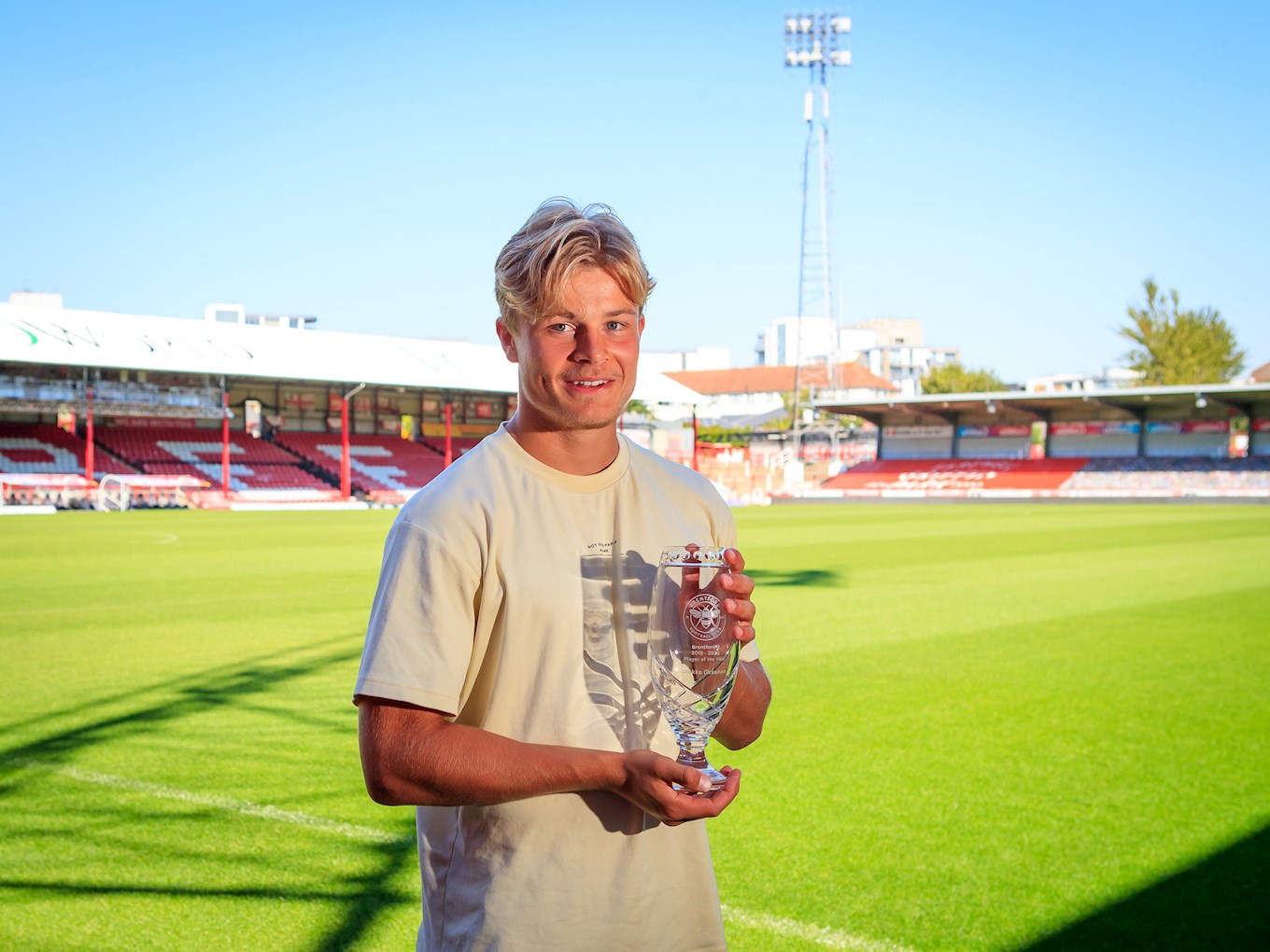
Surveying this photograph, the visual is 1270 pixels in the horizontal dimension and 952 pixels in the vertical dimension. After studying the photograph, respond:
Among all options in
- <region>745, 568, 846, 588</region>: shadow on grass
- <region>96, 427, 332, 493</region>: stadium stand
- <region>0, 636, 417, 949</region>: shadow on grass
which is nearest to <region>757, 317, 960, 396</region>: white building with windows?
<region>96, 427, 332, 493</region>: stadium stand

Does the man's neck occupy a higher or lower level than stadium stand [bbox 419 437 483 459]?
higher

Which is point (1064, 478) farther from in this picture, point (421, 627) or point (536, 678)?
point (421, 627)

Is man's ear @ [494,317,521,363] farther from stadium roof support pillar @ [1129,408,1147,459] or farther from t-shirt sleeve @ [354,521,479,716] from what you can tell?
stadium roof support pillar @ [1129,408,1147,459]

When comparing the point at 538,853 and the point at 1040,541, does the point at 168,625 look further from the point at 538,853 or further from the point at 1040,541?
the point at 1040,541

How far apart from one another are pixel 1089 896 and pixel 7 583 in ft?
46.7

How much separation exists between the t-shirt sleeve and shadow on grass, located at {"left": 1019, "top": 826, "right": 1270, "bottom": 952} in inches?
118

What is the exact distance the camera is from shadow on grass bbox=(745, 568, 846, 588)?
1597 cm

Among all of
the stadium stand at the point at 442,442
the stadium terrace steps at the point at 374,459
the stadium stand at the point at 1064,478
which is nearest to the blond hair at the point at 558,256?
the stadium terrace steps at the point at 374,459

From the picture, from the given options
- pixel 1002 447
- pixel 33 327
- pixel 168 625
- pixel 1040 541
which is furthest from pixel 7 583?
pixel 1002 447

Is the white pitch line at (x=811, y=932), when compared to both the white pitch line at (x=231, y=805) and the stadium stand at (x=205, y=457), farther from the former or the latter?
the stadium stand at (x=205, y=457)

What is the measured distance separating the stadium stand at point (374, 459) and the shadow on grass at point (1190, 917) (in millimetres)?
42151

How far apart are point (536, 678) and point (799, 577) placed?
1511 cm

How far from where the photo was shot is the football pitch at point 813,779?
427cm

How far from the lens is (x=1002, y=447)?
61688 mm
